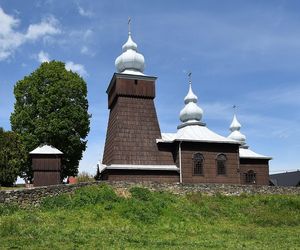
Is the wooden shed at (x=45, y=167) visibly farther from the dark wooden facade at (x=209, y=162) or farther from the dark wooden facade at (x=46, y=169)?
the dark wooden facade at (x=209, y=162)

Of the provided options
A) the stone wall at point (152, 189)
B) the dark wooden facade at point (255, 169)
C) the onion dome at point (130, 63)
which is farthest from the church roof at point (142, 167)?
the dark wooden facade at point (255, 169)

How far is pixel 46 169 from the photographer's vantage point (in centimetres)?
2920

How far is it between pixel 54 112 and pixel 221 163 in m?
14.1

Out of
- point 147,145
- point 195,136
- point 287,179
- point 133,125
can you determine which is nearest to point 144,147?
point 147,145

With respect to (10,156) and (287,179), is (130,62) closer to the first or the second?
(10,156)

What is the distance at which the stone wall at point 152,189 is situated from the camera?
21.0 meters

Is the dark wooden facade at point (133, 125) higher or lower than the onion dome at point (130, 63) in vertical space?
lower

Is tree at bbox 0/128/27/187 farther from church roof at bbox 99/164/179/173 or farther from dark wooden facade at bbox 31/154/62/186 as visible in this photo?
church roof at bbox 99/164/179/173

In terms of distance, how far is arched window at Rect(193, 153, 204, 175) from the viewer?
29.2 metres

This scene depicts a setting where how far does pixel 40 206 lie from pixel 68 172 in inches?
600

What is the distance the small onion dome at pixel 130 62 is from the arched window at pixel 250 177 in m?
11.7

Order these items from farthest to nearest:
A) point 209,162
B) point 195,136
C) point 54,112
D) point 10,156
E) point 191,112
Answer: point 54,112, point 10,156, point 191,112, point 195,136, point 209,162

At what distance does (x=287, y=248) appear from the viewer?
43.5 feet

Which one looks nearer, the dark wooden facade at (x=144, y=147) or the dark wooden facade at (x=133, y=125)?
the dark wooden facade at (x=144, y=147)
